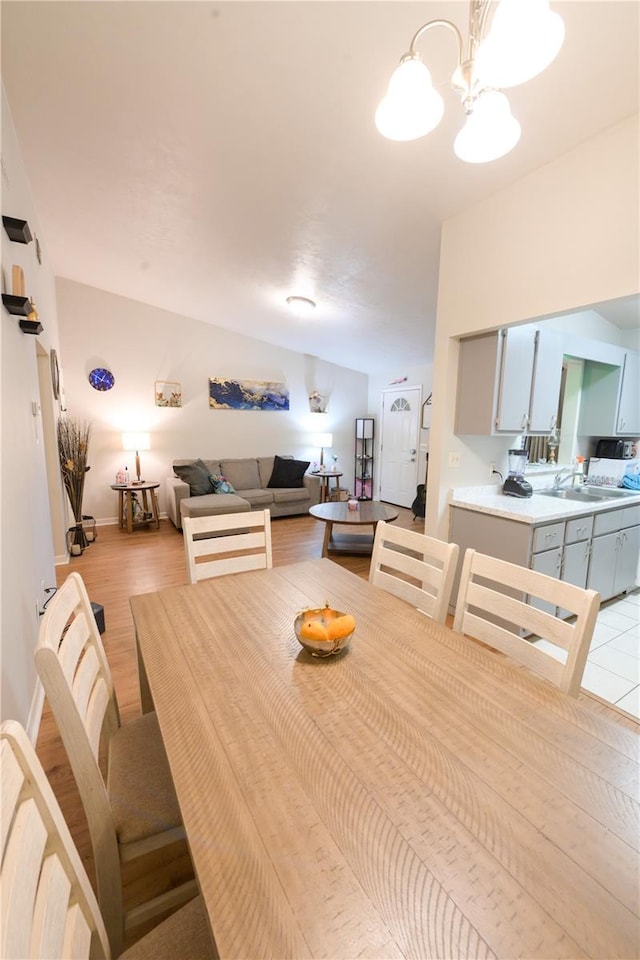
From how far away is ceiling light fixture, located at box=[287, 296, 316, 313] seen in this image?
4155mm

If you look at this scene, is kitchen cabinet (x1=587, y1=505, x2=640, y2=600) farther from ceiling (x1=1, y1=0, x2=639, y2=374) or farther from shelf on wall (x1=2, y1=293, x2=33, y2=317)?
shelf on wall (x1=2, y1=293, x2=33, y2=317)

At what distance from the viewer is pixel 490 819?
0.67 meters

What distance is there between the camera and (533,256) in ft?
6.88

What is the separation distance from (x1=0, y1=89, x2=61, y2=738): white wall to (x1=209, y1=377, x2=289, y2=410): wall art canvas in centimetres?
331

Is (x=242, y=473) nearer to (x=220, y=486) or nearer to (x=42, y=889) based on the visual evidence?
(x=220, y=486)

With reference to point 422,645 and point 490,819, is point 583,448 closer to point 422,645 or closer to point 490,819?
point 422,645

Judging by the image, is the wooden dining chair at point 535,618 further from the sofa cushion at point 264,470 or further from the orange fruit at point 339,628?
the sofa cushion at point 264,470

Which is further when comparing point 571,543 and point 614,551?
point 614,551

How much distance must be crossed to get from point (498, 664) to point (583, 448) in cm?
338

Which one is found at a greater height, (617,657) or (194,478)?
(194,478)

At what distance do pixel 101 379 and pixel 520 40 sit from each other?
17.6 ft

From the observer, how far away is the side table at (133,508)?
4.93m

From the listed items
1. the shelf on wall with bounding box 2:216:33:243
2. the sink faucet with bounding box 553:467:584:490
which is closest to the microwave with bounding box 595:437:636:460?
the sink faucet with bounding box 553:467:584:490

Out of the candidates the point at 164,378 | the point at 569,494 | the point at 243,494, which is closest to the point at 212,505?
the point at 243,494
